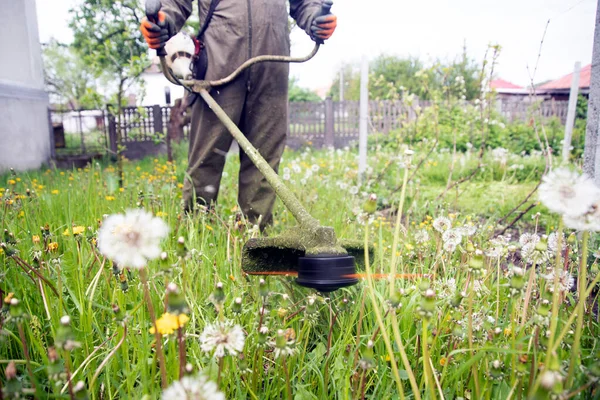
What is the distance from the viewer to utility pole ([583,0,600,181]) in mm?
1634

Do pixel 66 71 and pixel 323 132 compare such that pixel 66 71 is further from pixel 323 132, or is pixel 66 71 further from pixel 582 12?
pixel 582 12

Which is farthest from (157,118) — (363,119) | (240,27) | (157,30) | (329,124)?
(157,30)

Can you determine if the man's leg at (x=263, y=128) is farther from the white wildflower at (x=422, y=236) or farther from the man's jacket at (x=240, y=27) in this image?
the white wildflower at (x=422, y=236)

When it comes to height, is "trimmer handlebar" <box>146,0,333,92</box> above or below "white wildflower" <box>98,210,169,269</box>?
above

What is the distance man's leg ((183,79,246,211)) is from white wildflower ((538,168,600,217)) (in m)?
1.85

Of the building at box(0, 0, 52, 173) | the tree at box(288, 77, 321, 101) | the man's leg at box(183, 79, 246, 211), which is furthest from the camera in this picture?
the tree at box(288, 77, 321, 101)

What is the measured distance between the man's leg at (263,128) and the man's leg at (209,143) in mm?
97

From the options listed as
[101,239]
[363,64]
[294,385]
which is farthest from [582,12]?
[363,64]

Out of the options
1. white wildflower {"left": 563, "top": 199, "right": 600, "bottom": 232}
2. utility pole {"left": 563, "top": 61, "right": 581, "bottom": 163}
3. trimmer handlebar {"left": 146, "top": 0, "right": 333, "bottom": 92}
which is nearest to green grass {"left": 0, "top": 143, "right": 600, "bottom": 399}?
white wildflower {"left": 563, "top": 199, "right": 600, "bottom": 232}

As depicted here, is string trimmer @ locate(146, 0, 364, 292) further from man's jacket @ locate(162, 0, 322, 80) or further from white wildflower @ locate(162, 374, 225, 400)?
white wildflower @ locate(162, 374, 225, 400)

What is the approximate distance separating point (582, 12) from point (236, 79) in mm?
1626

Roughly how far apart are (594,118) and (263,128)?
1.60 m

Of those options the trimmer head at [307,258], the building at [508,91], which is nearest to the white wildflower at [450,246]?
the trimmer head at [307,258]

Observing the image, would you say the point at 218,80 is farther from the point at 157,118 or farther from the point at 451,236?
the point at 157,118
